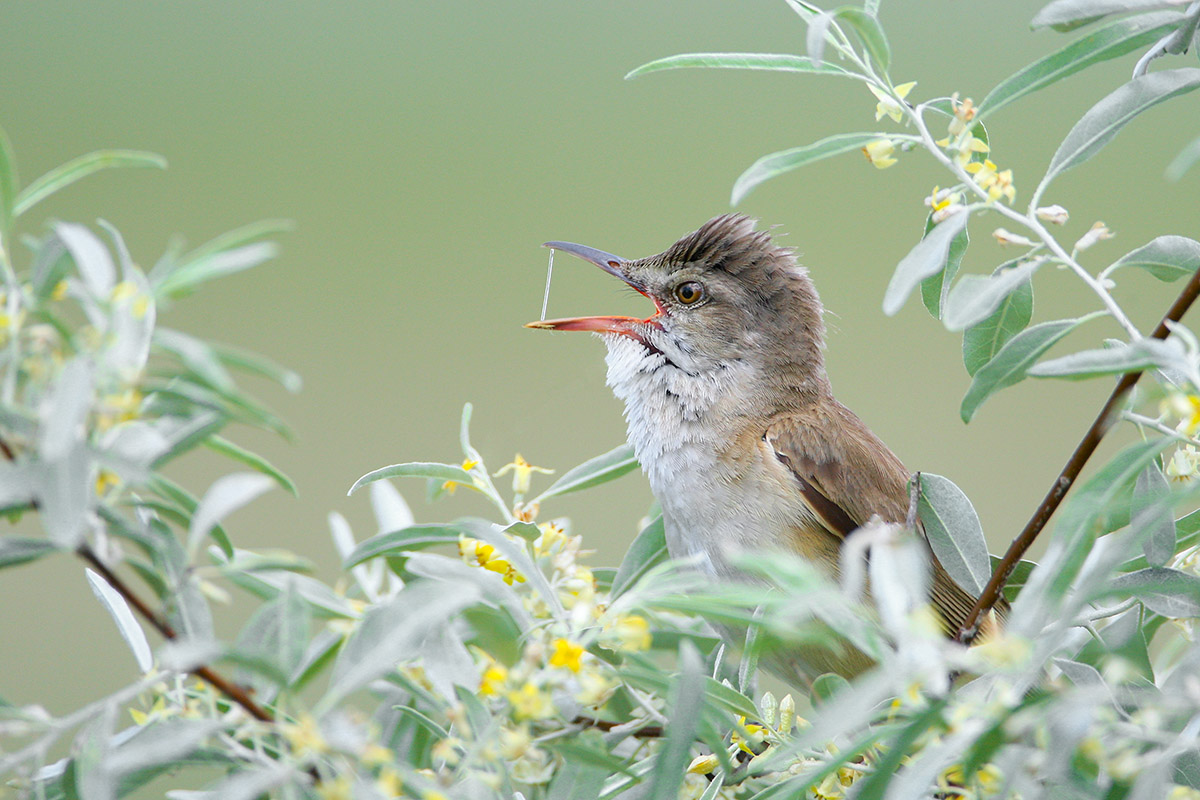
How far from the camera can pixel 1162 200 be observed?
6.44 metres

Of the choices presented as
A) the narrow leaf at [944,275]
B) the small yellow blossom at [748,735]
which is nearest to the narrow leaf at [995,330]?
the narrow leaf at [944,275]

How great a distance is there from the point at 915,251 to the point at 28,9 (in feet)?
25.8

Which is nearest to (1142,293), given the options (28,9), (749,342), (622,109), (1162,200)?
(1162,200)

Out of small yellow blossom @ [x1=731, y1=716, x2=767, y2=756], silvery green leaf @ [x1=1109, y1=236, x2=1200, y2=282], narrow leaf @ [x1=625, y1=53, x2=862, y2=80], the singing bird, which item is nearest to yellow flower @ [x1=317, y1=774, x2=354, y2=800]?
small yellow blossom @ [x1=731, y1=716, x2=767, y2=756]

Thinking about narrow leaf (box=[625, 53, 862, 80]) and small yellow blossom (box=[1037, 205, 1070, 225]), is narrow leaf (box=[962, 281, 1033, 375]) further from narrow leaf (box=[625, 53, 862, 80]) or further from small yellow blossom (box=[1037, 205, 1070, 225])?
narrow leaf (box=[625, 53, 862, 80])

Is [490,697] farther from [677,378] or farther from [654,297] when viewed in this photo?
[654,297]

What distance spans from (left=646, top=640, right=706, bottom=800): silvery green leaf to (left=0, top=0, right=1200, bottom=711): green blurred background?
4.46m

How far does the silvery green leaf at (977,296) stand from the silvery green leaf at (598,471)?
0.58 meters

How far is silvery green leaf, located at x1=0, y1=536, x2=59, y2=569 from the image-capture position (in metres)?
0.65

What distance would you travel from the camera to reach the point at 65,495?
57cm

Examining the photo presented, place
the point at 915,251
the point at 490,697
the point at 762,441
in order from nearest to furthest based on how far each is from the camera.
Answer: the point at 490,697 → the point at 915,251 → the point at 762,441

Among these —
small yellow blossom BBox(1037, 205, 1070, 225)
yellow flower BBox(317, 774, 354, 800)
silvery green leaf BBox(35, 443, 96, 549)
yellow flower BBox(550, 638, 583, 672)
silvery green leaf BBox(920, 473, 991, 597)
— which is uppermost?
small yellow blossom BBox(1037, 205, 1070, 225)

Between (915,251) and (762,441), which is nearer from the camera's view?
(915,251)

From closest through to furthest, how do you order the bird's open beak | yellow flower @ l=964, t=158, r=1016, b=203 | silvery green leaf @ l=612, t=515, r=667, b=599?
yellow flower @ l=964, t=158, r=1016, b=203, silvery green leaf @ l=612, t=515, r=667, b=599, the bird's open beak
